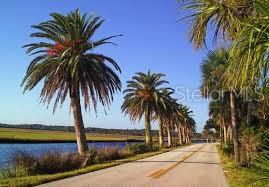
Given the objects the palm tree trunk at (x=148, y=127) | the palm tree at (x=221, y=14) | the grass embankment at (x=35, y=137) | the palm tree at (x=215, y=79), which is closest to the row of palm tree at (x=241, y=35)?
the palm tree at (x=221, y=14)

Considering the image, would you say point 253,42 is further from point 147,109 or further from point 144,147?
point 147,109

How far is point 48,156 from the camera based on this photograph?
71.6ft

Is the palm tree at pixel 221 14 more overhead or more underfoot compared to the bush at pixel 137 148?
more overhead

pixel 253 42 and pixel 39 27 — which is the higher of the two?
pixel 39 27

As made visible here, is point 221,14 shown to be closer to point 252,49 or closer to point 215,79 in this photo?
point 252,49

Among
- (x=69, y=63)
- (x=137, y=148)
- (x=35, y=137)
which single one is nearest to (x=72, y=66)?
(x=69, y=63)

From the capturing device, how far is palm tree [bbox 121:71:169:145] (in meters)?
54.7

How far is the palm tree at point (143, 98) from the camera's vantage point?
5469cm

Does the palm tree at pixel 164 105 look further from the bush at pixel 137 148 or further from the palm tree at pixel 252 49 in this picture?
the palm tree at pixel 252 49

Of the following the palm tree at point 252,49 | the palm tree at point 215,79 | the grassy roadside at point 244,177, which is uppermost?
the palm tree at point 215,79

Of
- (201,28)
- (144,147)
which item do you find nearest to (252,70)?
(201,28)

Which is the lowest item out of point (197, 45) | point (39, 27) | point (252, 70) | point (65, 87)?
point (252, 70)

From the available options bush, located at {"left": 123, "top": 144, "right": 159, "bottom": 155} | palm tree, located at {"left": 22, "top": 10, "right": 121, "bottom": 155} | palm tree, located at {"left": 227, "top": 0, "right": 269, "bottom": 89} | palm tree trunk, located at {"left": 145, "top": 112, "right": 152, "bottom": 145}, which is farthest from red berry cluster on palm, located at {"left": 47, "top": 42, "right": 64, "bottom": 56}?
palm tree, located at {"left": 227, "top": 0, "right": 269, "bottom": 89}

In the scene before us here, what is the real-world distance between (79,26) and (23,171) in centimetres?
1427
